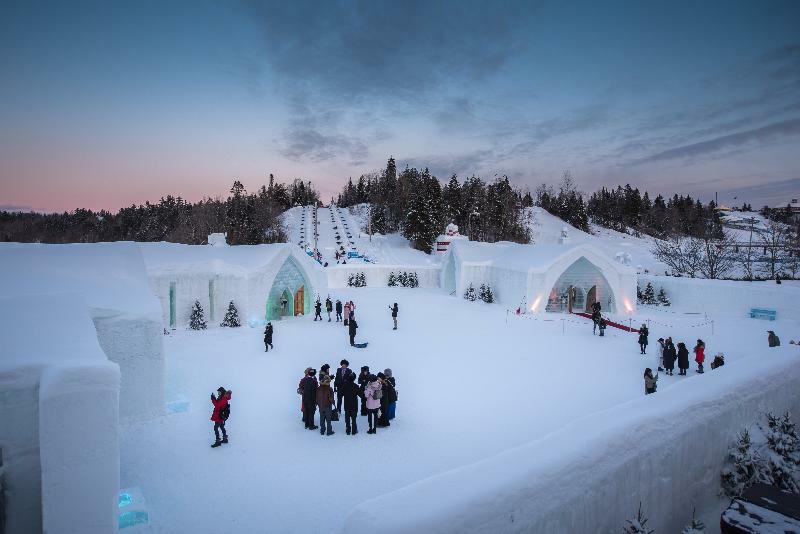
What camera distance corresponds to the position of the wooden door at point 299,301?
20141mm

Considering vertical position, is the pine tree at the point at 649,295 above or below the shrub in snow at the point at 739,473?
above

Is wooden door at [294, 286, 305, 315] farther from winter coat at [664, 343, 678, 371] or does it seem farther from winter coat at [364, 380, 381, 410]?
winter coat at [664, 343, 678, 371]

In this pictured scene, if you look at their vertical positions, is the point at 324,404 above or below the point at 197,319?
below

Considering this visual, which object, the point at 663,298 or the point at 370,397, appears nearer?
the point at 370,397

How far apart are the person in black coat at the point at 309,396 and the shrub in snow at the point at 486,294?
18.2m

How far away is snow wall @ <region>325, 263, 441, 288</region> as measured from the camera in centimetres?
3266

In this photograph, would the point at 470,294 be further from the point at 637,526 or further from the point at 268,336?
the point at 637,526

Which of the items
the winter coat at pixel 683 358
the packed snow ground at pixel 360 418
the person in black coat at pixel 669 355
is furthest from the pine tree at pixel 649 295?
the winter coat at pixel 683 358

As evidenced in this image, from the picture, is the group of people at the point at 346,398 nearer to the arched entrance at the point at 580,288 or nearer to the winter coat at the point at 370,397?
the winter coat at the point at 370,397

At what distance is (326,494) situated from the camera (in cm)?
586

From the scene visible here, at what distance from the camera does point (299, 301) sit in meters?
20.3

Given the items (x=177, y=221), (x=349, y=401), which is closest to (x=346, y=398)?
(x=349, y=401)

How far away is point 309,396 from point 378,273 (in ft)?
83.7

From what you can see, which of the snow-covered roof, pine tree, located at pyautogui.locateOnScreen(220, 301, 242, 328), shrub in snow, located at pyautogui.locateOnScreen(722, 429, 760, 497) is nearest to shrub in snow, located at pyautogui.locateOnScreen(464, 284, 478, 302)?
pine tree, located at pyautogui.locateOnScreen(220, 301, 242, 328)
